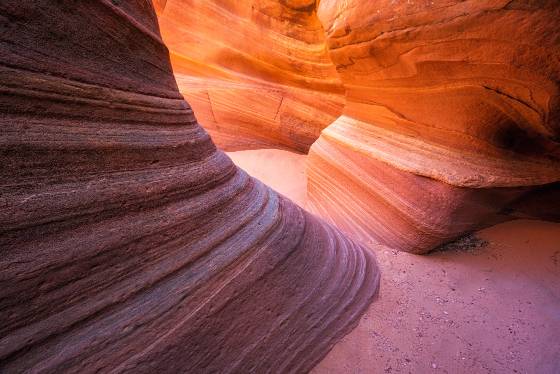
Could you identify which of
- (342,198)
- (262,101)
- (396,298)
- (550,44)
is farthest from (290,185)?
(550,44)

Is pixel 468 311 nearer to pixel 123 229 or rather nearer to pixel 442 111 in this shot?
pixel 442 111

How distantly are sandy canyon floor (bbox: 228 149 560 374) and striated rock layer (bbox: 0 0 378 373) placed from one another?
0.28 meters

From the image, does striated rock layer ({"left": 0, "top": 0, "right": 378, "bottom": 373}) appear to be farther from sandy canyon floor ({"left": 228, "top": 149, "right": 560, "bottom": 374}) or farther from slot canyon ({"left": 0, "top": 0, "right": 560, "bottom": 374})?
sandy canyon floor ({"left": 228, "top": 149, "right": 560, "bottom": 374})

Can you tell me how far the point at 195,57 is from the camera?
15.7 ft

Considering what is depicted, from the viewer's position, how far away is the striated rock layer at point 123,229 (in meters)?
0.70

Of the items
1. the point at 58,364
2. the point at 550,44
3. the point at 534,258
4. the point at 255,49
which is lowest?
the point at 58,364

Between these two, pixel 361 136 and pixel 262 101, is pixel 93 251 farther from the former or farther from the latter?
pixel 262 101

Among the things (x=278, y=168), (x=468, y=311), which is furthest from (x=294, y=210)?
(x=278, y=168)

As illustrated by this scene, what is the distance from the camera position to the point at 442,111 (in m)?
1.85

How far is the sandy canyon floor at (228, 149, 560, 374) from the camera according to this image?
131cm

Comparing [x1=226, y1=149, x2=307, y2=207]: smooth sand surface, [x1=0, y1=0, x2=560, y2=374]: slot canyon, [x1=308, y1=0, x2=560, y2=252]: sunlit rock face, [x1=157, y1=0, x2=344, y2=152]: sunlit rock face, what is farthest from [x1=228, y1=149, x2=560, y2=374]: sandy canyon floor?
[x1=157, y1=0, x2=344, y2=152]: sunlit rock face

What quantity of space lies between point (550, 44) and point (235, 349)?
228 cm

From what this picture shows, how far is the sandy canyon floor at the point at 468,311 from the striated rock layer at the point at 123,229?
0.28 meters

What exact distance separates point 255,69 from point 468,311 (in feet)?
16.0
